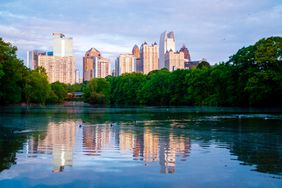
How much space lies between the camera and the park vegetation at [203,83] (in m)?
78.9

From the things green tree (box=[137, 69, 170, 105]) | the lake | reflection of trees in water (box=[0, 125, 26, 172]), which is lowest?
the lake

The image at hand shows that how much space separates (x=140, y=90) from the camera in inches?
5655

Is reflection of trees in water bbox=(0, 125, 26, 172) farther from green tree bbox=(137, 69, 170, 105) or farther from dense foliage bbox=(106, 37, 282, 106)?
green tree bbox=(137, 69, 170, 105)

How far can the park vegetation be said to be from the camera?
78875 millimetres

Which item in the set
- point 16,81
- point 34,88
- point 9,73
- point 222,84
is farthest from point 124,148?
point 34,88

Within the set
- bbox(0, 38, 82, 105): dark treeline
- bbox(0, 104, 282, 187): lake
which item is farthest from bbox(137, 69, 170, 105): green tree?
bbox(0, 104, 282, 187): lake

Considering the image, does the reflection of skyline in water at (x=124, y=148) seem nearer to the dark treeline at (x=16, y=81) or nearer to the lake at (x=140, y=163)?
the lake at (x=140, y=163)

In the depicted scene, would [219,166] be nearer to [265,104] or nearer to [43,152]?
[43,152]

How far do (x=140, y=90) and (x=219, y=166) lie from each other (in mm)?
130243

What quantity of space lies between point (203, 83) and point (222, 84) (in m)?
11.0

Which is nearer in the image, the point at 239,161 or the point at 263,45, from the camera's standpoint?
the point at 239,161

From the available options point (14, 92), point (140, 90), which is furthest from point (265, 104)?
point (140, 90)

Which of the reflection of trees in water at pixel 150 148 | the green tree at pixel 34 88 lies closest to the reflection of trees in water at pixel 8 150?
the reflection of trees in water at pixel 150 148

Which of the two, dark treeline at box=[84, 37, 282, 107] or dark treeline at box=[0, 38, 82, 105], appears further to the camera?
dark treeline at box=[0, 38, 82, 105]
